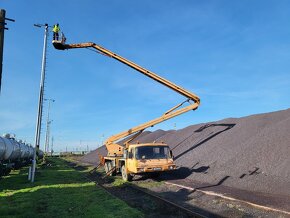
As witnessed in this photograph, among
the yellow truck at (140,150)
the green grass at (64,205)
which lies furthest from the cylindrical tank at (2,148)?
the green grass at (64,205)

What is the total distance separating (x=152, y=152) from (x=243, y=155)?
5.70 meters

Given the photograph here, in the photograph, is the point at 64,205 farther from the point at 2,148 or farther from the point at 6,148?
the point at 6,148

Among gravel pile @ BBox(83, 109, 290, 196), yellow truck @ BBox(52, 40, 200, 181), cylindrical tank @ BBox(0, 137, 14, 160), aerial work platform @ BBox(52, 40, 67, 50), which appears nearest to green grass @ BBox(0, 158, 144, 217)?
yellow truck @ BBox(52, 40, 200, 181)

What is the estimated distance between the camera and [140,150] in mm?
21469

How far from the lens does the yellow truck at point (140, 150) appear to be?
68.7 feet

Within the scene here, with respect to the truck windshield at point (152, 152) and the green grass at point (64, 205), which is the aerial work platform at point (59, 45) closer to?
the truck windshield at point (152, 152)

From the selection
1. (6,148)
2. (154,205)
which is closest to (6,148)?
(6,148)

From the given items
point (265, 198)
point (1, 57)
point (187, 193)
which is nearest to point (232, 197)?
point (265, 198)

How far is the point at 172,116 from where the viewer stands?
26391 millimetres

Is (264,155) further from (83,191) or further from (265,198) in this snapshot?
(83,191)

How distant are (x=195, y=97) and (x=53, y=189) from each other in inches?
506

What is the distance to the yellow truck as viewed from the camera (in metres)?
21.0

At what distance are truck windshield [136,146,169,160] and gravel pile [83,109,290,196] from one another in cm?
220

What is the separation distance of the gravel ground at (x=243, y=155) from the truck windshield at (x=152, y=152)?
2.04 m
